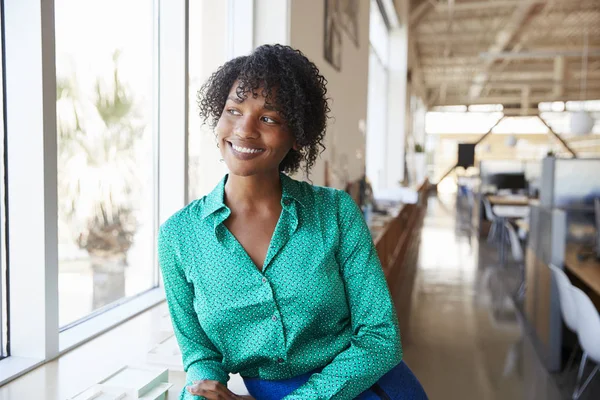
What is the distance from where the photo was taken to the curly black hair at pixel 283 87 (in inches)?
49.3

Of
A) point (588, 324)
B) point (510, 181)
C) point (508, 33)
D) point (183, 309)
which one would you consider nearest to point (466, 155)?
point (510, 181)

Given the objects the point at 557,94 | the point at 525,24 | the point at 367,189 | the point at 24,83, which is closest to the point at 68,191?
the point at 24,83

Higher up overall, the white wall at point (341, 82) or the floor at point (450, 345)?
the white wall at point (341, 82)

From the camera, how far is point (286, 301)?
1.22 m

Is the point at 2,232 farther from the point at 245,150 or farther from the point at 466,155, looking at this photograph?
the point at 466,155

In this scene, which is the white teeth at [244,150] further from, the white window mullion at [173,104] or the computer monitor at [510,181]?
the computer monitor at [510,181]

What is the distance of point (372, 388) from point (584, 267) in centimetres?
281

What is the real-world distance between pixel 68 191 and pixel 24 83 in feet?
1.44

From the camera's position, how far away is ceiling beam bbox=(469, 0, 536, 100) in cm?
1003

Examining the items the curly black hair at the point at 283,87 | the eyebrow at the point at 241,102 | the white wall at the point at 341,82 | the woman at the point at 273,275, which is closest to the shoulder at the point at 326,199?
the woman at the point at 273,275

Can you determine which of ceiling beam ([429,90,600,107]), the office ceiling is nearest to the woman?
the office ceiling

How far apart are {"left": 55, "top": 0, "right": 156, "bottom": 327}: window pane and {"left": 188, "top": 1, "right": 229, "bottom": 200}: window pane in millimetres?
335

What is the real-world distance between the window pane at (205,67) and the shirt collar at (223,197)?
148 cm

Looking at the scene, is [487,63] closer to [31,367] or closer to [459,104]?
[459,104]
